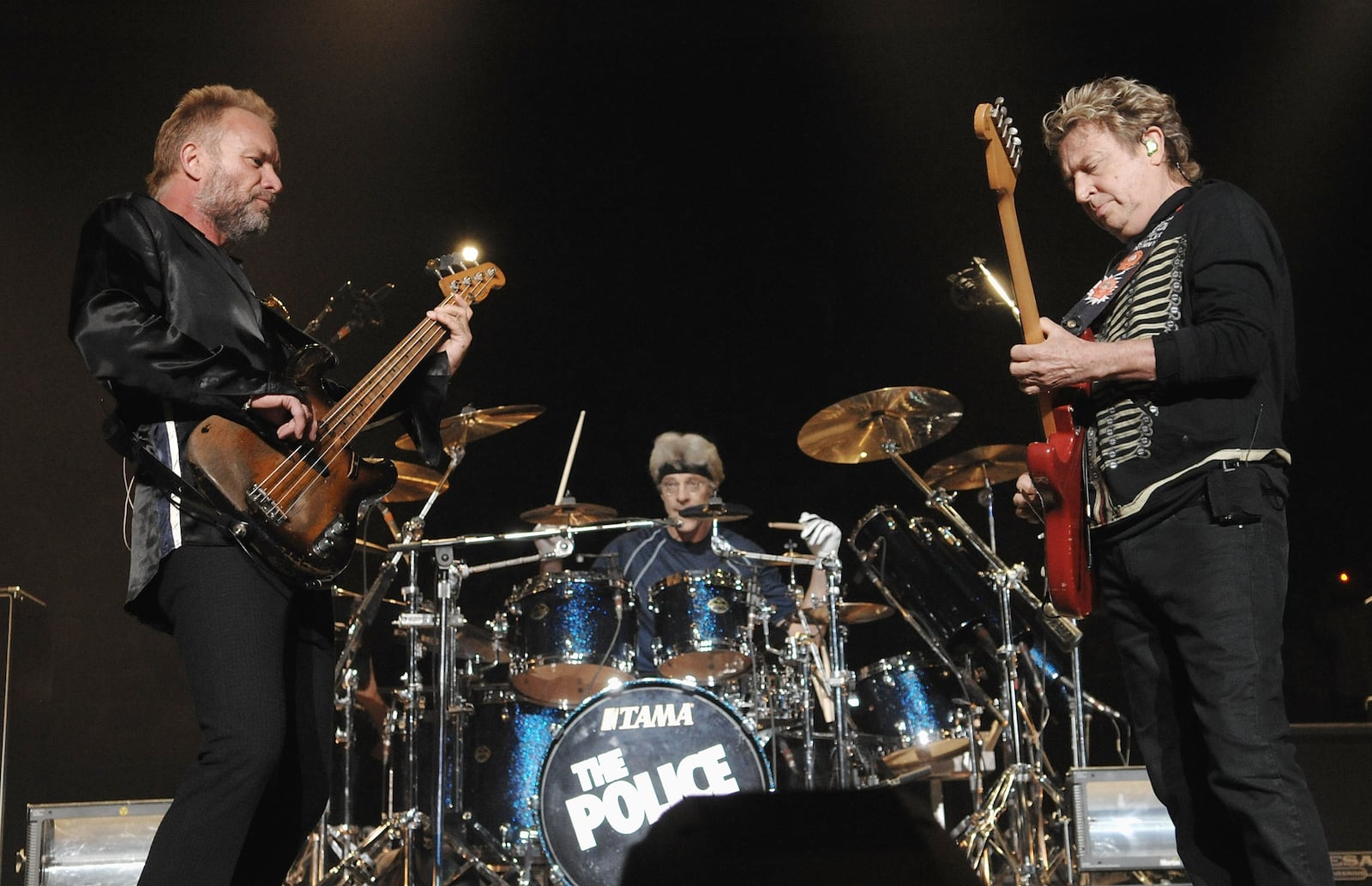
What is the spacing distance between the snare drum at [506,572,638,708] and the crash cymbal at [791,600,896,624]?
2.70 ft

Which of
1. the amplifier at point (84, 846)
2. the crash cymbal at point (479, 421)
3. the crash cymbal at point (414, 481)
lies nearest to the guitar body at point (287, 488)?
the amplifier at point (84, 846)

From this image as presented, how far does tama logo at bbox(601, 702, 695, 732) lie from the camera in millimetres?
4465

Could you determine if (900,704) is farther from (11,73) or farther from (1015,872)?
(11,73)

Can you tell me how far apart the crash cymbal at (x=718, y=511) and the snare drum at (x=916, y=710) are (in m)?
1.13

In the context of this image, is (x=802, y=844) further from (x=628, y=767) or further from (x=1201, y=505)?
(x=628, y=767)

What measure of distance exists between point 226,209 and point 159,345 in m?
0.56

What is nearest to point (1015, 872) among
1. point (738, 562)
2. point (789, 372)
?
point (738, 562)

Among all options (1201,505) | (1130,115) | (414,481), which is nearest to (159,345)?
(1201,505)

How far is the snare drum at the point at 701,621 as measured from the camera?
16.4 feet

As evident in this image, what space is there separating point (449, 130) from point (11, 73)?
6.34 feet

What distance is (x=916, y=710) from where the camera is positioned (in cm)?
554

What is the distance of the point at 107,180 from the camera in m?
5.35

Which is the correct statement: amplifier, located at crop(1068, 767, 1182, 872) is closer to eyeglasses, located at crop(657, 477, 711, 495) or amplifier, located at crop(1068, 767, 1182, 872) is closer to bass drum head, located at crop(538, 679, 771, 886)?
bass drum head, located at crop(538, 679, 771, 886)

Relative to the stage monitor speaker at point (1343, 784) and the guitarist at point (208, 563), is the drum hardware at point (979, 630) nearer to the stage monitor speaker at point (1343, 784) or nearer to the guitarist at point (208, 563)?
the stage monitor speaker at point (1343, 784)
